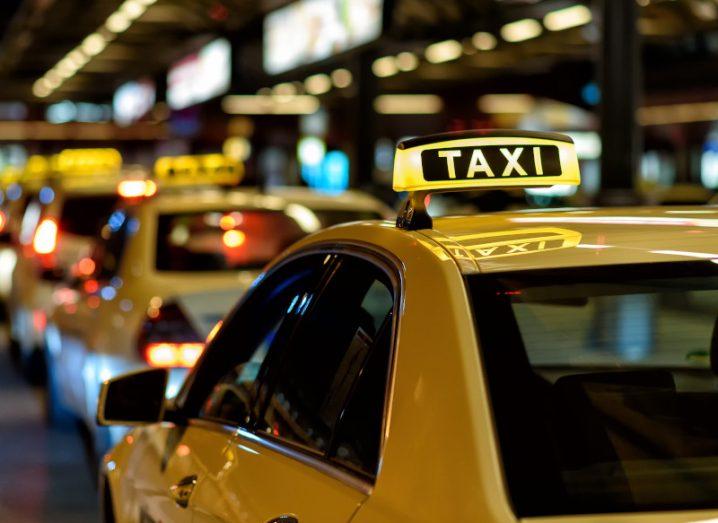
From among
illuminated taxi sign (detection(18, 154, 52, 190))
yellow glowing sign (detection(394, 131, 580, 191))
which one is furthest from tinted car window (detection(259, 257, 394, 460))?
illuminated taxi sign (detection(18, 154, 52, 190))

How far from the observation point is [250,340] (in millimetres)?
4008

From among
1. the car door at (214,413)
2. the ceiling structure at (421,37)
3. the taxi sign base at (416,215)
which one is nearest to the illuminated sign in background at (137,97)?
the ceiling structure at (421,37)

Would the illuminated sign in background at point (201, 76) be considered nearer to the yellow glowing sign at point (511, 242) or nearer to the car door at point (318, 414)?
the car door at point (318, 414)

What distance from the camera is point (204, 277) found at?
7.45 meters

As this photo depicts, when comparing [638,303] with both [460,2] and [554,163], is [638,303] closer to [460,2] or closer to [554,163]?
[554,163]

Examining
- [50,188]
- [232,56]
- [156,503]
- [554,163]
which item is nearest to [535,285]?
[554,163]

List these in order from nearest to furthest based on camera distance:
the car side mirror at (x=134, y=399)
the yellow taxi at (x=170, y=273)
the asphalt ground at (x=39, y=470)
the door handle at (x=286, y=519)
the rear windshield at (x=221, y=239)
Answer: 1. the door handle at (x=286, y=519)
2. the car side mirror at (x=134, y=399)
3. the yellow taxi at (x=170, y=273)
4. the asphalt ground at (x=39, y=470)
5. the rear windshield at (x=221, y=239)

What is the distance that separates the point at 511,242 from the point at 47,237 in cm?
1001

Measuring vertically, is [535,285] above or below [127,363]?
above

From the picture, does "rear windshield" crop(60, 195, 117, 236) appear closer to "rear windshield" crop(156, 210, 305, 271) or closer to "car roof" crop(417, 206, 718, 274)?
"rear windshield" crop(156, 210, 305, 271)

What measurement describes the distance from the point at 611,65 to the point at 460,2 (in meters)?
5.30

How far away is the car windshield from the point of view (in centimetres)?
241

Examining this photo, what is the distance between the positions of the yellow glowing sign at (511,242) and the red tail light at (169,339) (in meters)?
4.16

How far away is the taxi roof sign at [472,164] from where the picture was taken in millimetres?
3096
